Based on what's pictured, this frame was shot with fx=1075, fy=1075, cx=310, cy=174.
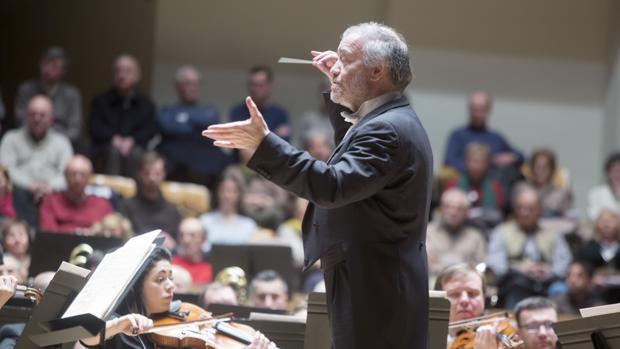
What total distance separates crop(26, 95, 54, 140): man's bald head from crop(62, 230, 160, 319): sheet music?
16.5 feet

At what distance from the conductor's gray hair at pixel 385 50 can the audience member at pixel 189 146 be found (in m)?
6.07

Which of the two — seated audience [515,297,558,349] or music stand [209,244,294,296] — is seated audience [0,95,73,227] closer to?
music stand [209,244,294,296]

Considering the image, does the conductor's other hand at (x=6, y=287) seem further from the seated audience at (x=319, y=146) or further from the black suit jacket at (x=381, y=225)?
the seated audience at (x=319, y=146)

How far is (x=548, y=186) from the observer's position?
9.52 meters

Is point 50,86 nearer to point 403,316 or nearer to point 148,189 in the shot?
point 148,189

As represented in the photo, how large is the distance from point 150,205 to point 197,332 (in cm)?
419

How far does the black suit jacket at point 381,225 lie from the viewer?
3.12 meters

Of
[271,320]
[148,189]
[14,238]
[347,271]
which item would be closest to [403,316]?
Result: [347,271]

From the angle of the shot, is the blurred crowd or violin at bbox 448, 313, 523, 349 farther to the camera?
the blurred crowd

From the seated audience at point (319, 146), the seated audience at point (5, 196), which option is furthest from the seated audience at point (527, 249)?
the seated audience at point (5, 196)

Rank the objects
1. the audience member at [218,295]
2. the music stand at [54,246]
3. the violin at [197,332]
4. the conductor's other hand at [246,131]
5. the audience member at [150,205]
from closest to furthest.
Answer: the conductor's other hand at [246,131], the violin at [197,332], the audience member at [218,295], the music stand at [54,246], the audience member at [150,205]

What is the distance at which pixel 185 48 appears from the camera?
10945 mm

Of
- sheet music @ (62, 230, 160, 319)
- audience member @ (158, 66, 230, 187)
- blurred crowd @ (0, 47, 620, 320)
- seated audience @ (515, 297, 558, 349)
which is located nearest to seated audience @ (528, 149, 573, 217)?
blurred crowd @ (0, 47, 620, 320)

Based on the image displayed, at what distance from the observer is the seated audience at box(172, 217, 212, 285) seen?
24.5 ft
